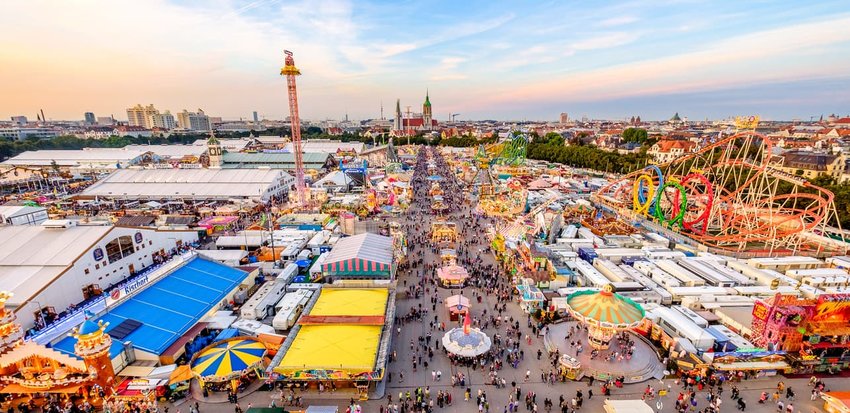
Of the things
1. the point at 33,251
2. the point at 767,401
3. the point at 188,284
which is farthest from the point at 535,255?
the point at 33,251

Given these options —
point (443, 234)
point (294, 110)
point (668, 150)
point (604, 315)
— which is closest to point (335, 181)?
point (294, 110)

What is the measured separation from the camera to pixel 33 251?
2277cm

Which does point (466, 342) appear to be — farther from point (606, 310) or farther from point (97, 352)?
point (97, 352)

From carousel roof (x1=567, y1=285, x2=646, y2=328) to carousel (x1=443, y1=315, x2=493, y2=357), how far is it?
486cm

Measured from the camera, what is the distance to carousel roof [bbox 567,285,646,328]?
719 inches

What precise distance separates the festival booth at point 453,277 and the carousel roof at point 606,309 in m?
8.83

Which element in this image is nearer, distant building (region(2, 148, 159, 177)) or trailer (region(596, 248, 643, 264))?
trailer (region(596, 248, 643, 264))

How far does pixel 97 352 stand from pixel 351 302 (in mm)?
10931

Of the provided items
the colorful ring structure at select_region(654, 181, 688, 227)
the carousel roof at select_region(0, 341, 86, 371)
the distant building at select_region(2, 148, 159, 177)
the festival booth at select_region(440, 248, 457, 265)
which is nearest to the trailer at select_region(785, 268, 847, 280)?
the colorful ring structure at select_region(654, 181, 688, 227)

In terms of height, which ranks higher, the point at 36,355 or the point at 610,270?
the point at 36,355

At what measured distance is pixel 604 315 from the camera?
18422 mm

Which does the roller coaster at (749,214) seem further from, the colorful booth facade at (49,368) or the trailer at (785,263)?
the colorful booth facade at (49,368)

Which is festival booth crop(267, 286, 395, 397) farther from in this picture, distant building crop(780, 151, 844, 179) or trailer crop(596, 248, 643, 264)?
distant building crop(780, 151, 844, 179)

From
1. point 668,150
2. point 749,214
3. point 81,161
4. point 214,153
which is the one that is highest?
point 214,153
